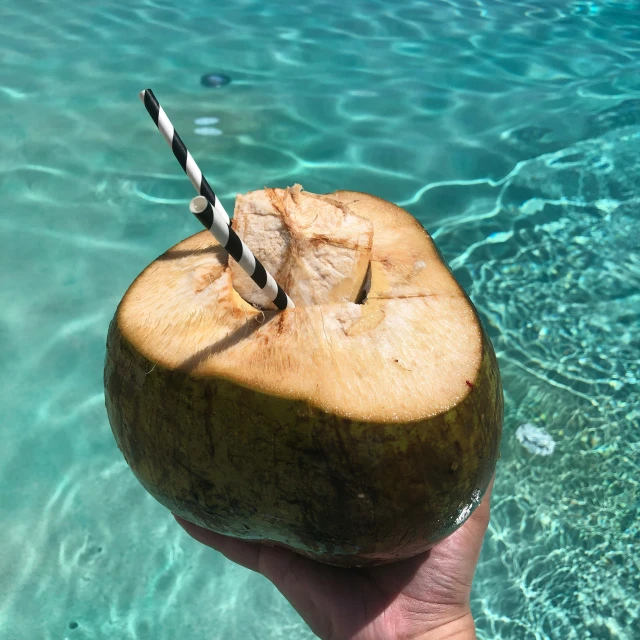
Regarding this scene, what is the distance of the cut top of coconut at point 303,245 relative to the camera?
5.90ft

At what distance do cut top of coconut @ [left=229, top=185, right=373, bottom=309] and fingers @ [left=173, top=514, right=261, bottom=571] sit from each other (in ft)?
3.05

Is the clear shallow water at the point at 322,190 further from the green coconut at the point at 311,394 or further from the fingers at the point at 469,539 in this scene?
the green coconut at the point at 311,394

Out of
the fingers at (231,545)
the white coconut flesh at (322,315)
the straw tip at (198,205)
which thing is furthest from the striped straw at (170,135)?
the fingers at (231,545)

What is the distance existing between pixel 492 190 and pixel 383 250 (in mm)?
3667

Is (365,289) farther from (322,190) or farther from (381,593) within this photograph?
(322,190)

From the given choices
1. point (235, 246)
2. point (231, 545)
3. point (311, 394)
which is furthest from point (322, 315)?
point (231, 545)

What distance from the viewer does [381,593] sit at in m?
2.15

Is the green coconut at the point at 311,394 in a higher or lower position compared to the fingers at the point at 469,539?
higher

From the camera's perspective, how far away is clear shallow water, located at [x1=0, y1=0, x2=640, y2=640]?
3219 millimetres

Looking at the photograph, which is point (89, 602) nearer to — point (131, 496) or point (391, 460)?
point (131, 496)

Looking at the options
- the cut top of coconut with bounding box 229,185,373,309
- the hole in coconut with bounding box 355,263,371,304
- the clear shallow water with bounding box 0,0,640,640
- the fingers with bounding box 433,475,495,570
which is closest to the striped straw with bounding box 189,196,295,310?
the cut top of coconut with bounding box 229,185,373,309

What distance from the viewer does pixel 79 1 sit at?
7.81 meters

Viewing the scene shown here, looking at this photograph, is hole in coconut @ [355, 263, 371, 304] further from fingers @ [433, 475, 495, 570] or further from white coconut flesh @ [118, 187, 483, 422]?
fingers @ [433, 475, 495, 570]

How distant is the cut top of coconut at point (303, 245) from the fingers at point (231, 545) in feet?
3.05
